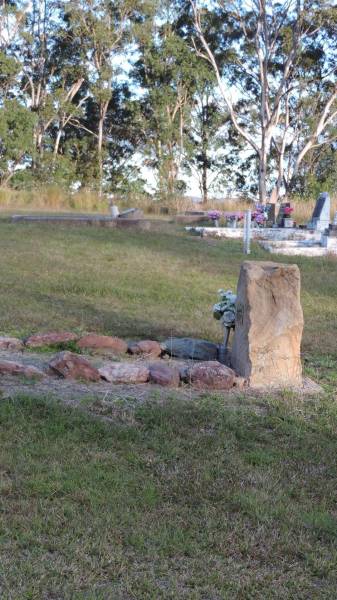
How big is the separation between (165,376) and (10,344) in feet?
5.24

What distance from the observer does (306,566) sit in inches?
116

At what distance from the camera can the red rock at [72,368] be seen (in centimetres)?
526

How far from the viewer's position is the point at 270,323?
5445 mm

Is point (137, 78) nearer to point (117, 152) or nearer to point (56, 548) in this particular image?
point (117, 152)

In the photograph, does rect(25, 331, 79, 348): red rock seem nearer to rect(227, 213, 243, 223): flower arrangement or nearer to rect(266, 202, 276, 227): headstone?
rect(227, 213, 243, 223): flower arrangement

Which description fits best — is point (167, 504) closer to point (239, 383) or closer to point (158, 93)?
point (239, 383)

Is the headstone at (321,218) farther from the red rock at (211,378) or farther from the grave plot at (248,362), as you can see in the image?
the red rock at (211,378)

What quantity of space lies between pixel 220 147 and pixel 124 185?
230 inches

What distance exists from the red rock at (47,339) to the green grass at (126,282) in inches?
25.3

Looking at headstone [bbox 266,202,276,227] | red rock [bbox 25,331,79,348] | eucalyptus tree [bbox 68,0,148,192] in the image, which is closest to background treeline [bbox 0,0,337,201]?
eucalyptus tree [bbox 68,0,148,192]

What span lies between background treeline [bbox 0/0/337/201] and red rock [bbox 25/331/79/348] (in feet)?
82.7

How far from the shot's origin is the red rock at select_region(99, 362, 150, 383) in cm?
530

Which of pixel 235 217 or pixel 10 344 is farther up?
pixel 235 217

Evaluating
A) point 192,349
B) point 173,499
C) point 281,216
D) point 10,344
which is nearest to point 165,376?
point 192,349
